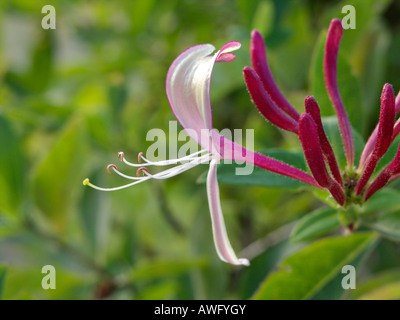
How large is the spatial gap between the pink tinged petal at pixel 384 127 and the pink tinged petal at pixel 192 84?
0.50ft

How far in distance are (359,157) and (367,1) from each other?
0.41m

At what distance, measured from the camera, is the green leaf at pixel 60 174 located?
95 centimetres

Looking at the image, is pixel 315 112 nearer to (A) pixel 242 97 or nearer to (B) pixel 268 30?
(B) pixel 268 30

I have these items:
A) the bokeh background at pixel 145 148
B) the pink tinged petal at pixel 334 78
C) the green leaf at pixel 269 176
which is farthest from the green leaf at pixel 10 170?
the pink tinged petal at pixel 334 78

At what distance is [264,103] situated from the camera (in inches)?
22.3

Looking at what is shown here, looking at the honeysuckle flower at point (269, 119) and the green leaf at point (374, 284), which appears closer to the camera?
the honeysuckle flower at point (269, 119)

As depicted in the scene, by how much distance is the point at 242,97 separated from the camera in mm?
1315

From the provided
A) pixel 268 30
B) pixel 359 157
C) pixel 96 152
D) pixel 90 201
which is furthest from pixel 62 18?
pixel 359 157

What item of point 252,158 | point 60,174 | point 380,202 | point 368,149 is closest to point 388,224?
point 380,202

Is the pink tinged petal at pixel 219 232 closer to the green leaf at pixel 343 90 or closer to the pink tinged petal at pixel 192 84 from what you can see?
the pink tinged petal at pixel 192 84

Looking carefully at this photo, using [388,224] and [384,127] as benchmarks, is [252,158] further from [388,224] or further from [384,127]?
[388,224]

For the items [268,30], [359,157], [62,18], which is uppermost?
[62,18]

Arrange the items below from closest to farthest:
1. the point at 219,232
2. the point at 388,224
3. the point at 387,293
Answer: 1. the point at 219,232
2. the point at 388,224
3. the point at 387,293

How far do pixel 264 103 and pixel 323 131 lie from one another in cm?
7
